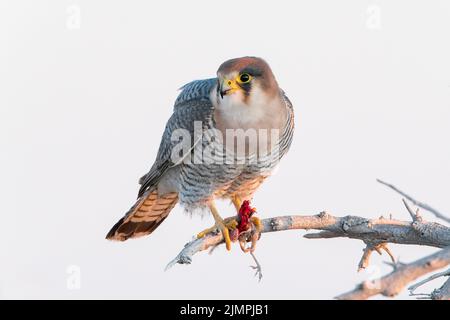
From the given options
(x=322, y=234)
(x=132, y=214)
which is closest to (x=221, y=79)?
(x=322, y=234)

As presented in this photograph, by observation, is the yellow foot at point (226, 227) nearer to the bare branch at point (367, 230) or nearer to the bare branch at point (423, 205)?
the bare branch at point (367, 230)

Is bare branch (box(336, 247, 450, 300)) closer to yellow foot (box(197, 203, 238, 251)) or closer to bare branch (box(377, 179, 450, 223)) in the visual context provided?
bare branch (box(377, 179, 450, 223))

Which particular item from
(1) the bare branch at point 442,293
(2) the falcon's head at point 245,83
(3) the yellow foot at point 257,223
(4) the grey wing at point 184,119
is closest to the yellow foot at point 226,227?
(3) the yellow foot at point 257,223

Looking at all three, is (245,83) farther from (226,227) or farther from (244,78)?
(226,227)

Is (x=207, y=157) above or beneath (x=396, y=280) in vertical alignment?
above

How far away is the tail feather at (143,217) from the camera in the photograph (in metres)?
6.58

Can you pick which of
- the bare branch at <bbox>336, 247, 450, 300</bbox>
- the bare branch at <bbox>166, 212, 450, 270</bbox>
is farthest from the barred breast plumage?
the bare branch at <bbox>336, 247, 450, 300</bbox>

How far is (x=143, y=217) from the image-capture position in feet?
21.9

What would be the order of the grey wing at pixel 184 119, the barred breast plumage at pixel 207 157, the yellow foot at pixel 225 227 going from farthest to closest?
1. the grey wing at pixel 184 119
2. the barred breast plumage at pixel 207 157
3. the yellow foot at pixel 225 227

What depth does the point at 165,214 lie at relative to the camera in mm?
6816

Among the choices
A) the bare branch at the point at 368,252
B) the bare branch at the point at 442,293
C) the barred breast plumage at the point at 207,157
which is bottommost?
the bare branch at the point at 442,293

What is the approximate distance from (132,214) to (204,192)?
992 mm

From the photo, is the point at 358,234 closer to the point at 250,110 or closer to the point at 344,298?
the point at 250,110

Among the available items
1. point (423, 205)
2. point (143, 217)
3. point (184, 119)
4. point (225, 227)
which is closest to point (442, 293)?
point (423, 205)
